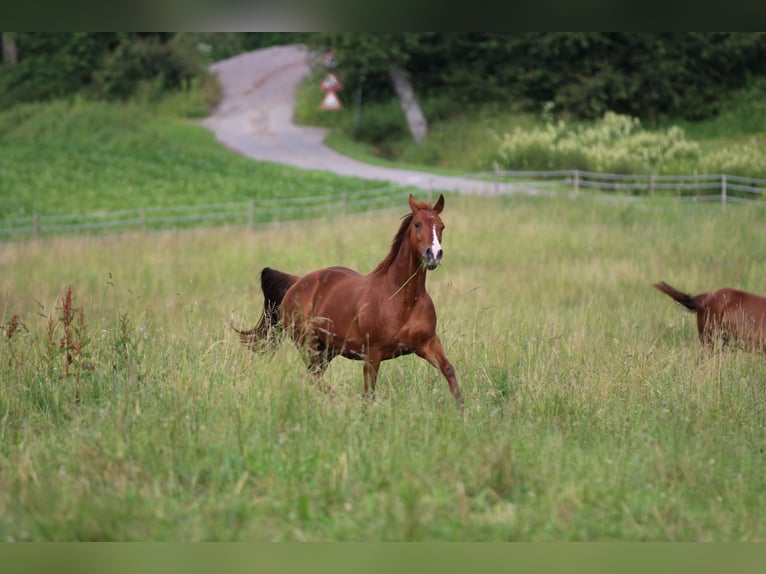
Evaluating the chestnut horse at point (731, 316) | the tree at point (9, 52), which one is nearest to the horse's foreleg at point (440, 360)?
the chestnut horse at point (731, 316)

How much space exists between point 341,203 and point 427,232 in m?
19.2

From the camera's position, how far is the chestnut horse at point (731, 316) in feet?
31.4

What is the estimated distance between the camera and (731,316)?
9.93 m

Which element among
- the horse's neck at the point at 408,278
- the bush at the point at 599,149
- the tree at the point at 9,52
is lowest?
the horse's neck at the point at 408,278

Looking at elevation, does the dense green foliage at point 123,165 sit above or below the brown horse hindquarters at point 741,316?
above

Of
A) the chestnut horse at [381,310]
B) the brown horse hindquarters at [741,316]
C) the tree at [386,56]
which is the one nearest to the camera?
the chestnut horse at [381,310]

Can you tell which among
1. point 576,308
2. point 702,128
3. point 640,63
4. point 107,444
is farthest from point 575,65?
point 107,444

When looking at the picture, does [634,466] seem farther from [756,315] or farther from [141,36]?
[141,36]

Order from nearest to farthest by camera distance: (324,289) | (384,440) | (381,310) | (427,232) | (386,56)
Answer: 1. (384,440)
2. (427,232)
3. (381,310)
4. (324,289)
5. (386,56)

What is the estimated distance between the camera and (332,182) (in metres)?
30.2

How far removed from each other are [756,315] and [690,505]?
497 cm

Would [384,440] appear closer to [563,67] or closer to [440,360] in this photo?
[440,360]

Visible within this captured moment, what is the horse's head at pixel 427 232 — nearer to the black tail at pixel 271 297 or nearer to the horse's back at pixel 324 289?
the horse's back at pixel 324 289

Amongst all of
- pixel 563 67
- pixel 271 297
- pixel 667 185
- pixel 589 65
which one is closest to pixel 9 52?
pixel 563 67
